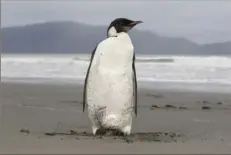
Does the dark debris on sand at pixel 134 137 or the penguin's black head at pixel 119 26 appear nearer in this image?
the dark debris on sand at pixel 134 137

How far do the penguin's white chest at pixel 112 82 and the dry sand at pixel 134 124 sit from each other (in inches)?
9.4

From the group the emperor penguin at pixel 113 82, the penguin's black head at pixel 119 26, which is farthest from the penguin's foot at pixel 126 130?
Result: the penguin's black head at pixel 119 26

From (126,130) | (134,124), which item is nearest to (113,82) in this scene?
(126,130)

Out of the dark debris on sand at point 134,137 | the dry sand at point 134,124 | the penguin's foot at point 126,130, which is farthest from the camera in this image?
the penguin's foot at point 126,130

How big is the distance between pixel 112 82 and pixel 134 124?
155 centimetres

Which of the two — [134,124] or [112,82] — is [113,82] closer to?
[112,82]

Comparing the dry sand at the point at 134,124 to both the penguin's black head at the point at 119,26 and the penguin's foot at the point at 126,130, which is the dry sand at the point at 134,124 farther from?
the penguin's black head at the point at 119,26

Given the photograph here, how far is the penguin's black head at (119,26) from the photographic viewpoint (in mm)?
5434

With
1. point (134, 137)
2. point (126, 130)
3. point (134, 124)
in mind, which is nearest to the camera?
point (134, 137)

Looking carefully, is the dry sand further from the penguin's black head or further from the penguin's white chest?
the penguin's black head

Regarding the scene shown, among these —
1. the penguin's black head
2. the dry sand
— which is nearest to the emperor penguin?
the penguin's black head

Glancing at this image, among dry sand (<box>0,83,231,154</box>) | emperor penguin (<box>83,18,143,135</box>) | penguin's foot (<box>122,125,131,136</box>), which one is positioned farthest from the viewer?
penguin's foot (<box>122,125,131,136</box>)

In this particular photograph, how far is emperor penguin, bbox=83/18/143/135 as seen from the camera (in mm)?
5262

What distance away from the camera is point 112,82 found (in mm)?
5266
